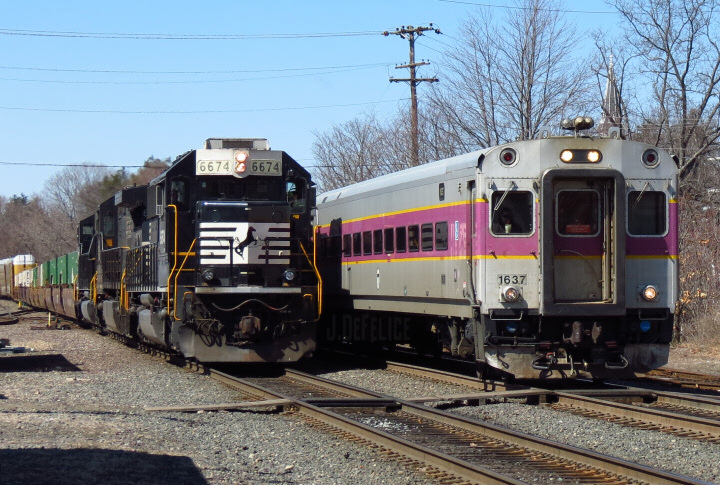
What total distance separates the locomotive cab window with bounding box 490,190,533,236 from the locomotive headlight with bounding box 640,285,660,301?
66.1 inches

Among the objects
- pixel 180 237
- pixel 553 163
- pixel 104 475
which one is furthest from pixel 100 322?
pixel 104 475

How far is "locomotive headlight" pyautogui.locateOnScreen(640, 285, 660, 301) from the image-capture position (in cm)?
1206

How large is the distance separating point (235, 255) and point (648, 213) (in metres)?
6.48

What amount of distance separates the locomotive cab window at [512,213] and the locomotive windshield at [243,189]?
486 centimetres

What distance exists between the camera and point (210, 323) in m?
15.0

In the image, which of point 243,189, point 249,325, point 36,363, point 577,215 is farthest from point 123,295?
point 577,215

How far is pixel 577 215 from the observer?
1221 centimetres

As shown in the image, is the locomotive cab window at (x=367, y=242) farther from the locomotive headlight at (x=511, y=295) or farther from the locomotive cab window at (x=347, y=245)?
the locomotive headlight at (x=511, y=295)

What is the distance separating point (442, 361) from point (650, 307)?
5979 mm

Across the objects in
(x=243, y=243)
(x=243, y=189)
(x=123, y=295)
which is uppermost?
(x=243, y=189)

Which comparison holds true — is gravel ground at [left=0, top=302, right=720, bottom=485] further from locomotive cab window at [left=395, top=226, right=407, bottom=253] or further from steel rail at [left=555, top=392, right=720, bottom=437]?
locomotive cab window at [left=395, top=226, right=407, bottom=253]

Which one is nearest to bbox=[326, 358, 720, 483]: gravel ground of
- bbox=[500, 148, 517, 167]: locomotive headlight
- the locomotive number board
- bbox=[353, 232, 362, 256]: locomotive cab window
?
bbox=[500, 148, 517, 167]: locomotive headlight

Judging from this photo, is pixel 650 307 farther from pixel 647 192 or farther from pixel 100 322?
pixel 100 322

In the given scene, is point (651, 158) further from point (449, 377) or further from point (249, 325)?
point (249, 325)
